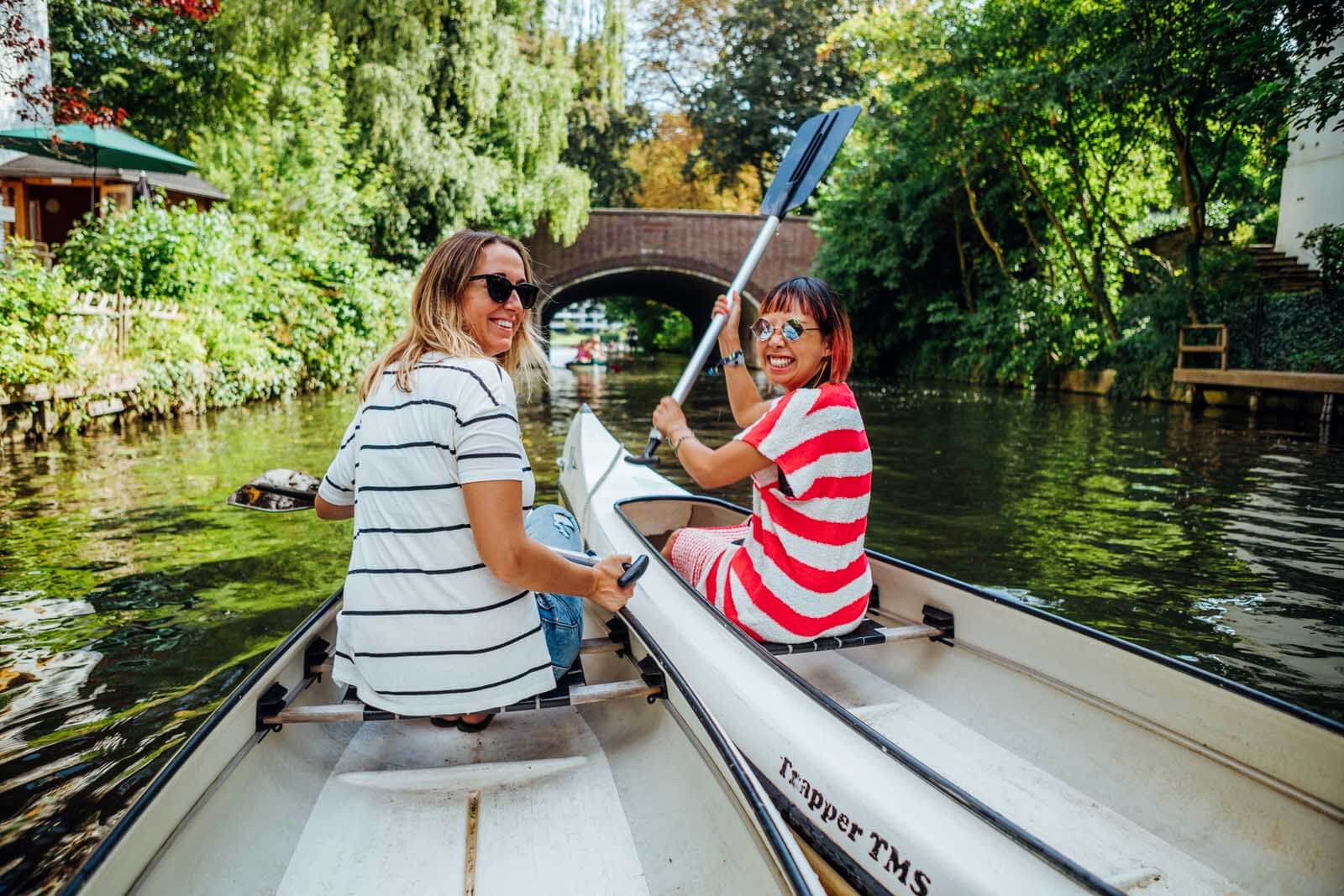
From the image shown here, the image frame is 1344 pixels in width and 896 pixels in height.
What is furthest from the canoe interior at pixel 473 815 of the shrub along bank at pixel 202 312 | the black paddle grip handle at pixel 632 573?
the shrub along bank at pixel 202 312

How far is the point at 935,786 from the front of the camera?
182 cm

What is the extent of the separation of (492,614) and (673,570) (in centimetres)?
132

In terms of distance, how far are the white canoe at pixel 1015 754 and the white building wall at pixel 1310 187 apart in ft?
44.1

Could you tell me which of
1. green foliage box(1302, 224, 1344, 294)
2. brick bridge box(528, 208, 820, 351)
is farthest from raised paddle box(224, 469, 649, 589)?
brick bridge box(528, 208, 820, 351)

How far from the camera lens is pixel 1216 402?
12930mm

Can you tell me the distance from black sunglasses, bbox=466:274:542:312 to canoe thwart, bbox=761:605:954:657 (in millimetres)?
1206

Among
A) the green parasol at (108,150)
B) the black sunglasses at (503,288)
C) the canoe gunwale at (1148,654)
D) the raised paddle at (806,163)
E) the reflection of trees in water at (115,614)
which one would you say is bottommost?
the reflection of trees in water at (115,614)

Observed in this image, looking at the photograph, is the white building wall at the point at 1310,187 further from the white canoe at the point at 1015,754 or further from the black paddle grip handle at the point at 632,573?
the black paddle grip handle at the point at 632,573

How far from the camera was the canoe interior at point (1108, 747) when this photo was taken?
1.81 meters

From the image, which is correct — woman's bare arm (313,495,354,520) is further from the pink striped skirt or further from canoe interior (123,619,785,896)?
the pink striped skirt

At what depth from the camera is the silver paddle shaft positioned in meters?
3.43

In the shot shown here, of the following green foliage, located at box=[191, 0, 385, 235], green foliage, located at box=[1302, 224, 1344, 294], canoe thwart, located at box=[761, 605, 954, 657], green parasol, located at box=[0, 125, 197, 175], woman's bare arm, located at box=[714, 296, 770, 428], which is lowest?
canoe thwart, located at box=[761, 605, 954, 657]

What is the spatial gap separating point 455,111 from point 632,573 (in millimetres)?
17048

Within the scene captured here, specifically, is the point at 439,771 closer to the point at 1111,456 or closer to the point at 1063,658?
the point at 1063,658
